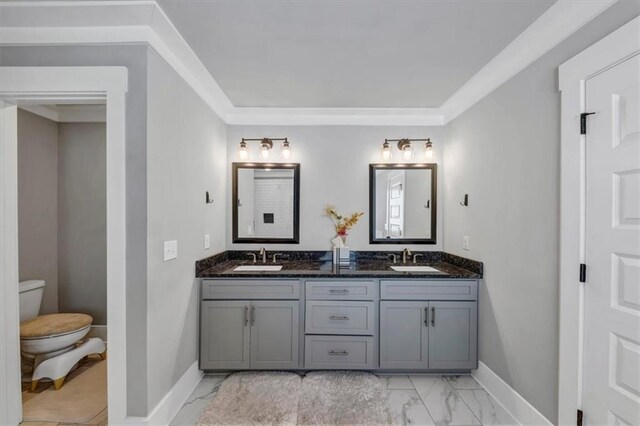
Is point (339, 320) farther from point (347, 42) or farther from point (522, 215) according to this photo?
point (347, 42)

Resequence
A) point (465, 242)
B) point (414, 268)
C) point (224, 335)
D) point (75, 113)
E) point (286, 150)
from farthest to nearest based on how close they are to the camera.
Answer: point (286, 150), point (75, 113), point (414, 268), point (465, 242), point (224, 335)

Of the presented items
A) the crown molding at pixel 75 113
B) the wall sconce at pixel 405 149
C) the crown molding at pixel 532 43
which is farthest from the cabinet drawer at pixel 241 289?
the crown molding at pixel 532 43

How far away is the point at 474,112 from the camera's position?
252 centimetres

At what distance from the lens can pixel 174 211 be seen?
6.65ft

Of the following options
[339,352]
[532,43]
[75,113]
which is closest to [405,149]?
[532,43]

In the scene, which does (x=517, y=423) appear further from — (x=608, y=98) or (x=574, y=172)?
(x=608, y=98)

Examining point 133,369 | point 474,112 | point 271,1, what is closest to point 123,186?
point 133,369

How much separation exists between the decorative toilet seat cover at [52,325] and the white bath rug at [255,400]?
1264 mm

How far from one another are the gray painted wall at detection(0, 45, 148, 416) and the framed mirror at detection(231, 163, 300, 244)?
143cm

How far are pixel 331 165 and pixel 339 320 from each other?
1567 millimetres

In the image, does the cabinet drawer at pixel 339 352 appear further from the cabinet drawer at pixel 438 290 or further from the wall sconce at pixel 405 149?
the wall sconce at pixel 405 149

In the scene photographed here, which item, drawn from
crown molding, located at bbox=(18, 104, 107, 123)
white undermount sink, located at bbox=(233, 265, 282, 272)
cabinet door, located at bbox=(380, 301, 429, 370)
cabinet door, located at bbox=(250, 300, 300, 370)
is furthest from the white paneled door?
crown molding, located at bbox=(18, 104, 107, 123)

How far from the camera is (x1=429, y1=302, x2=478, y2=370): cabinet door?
2436 millimetres

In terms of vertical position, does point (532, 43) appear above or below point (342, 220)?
above
